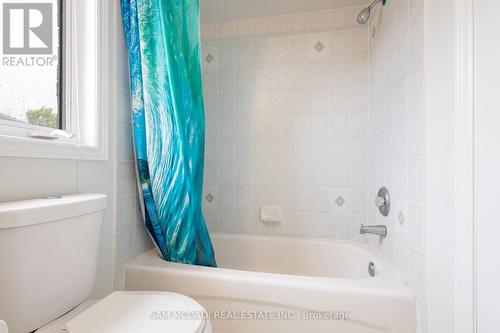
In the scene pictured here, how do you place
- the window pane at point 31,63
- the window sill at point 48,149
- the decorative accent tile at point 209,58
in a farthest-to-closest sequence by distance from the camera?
the decorative accent tile at point 209,58
the window pane at point 31,63
the window sill at point 48,149

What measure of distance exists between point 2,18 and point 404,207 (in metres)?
1.72

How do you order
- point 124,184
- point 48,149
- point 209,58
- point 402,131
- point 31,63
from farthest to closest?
point 209,58
point 124,184
point 402,131
point 31,63
point 48,149

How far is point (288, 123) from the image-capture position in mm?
1850

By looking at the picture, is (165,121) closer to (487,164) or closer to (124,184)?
(124,184)

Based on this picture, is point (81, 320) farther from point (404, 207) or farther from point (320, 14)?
point (320, 14)

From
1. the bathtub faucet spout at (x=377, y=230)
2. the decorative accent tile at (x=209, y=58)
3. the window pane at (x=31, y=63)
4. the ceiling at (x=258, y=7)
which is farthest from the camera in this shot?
the decorative accent tile at (x=209, y=58)

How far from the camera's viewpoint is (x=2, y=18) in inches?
35.6

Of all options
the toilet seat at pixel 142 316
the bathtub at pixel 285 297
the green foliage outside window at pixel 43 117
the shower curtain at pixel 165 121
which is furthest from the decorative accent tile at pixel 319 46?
the toilet seat at pixel 142 316

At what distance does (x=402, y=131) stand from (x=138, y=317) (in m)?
1.25

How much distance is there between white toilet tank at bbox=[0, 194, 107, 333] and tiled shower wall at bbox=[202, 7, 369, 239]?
1153mm

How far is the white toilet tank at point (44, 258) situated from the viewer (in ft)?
2.21

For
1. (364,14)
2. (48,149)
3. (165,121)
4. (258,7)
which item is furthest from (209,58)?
(48,149)

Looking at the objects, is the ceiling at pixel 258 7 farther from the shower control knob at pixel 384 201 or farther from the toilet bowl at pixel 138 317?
the toilet bowl at pixel 138 317

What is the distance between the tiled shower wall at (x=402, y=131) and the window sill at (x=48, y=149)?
51.0 inches
